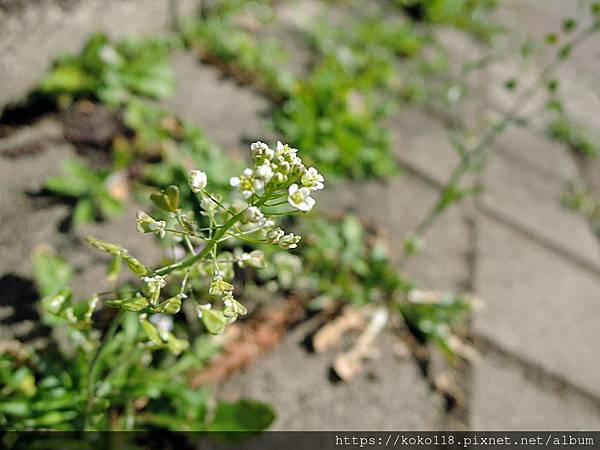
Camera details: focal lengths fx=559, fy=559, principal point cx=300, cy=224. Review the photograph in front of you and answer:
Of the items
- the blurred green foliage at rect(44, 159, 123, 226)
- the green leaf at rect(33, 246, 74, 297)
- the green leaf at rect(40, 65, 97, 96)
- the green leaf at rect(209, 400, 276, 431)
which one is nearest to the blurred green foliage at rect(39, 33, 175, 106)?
the green leaf at rect(40, 65, 97, 96)

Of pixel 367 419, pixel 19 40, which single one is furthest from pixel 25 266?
pixel 367 419

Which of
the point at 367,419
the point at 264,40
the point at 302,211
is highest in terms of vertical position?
the point at 302,211

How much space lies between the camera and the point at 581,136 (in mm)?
3910

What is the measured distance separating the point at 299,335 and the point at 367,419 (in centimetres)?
37

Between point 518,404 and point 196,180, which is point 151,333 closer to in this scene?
point 196,180

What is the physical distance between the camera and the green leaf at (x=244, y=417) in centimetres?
148

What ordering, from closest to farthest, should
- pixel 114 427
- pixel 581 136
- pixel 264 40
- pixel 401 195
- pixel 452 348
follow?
pixel 114 427, pixel 452 348, pixel 401 195, pixel 264 40, pixel 581 136

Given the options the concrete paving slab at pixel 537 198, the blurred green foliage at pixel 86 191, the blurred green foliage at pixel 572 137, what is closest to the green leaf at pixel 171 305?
the blurred green foliage at pixel 86 191

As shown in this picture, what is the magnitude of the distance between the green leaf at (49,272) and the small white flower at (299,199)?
104 centimetres

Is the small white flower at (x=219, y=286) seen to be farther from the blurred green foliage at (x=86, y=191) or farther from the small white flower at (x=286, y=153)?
the blurred green foliage at (x=86, y=191)

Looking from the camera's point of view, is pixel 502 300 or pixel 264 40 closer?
pixel 502 300

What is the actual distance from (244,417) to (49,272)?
743mm

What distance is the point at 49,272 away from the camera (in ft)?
5.57

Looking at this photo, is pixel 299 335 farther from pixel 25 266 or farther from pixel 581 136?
pixel 581 136
